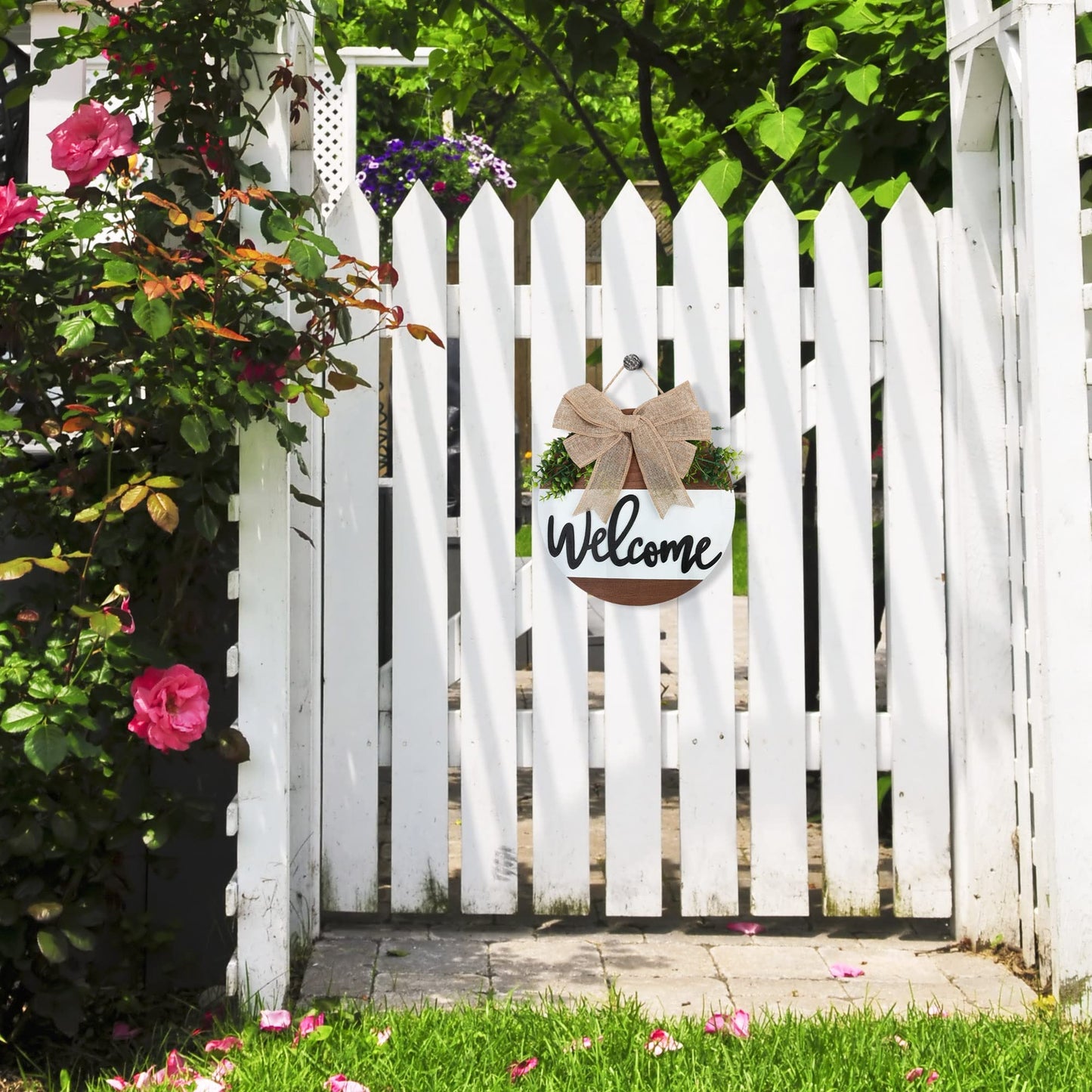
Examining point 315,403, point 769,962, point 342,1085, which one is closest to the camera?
point 342,1085

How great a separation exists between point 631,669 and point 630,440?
22.5 inches

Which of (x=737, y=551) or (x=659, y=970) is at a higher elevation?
(x=737, y=551)

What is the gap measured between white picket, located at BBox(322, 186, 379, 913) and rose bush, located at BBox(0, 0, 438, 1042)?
0.46m

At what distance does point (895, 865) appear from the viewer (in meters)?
3.34

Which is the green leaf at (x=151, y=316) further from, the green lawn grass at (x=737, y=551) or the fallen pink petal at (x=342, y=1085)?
the green lawn grass at (x=737, y=551)

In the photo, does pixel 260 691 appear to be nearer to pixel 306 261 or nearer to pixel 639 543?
pixel 306 261

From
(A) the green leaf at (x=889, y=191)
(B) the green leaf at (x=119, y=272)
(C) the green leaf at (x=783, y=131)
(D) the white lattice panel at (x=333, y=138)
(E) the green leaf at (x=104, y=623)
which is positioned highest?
(D) the white lattice panel at (x=333, y=138)

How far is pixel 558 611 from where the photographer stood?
3305mm

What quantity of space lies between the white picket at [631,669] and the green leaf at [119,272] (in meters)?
1.30

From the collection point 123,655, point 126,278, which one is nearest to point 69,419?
point 126,278

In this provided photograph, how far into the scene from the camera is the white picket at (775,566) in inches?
130

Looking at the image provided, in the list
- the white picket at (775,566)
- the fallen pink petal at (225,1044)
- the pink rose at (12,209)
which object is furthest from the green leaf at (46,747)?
the white picket at (775,566)

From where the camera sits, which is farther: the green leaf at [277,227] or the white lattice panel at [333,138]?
the white lattice panel at [333,138]

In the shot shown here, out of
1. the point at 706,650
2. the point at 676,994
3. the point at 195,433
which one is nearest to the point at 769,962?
the point at 676,994
